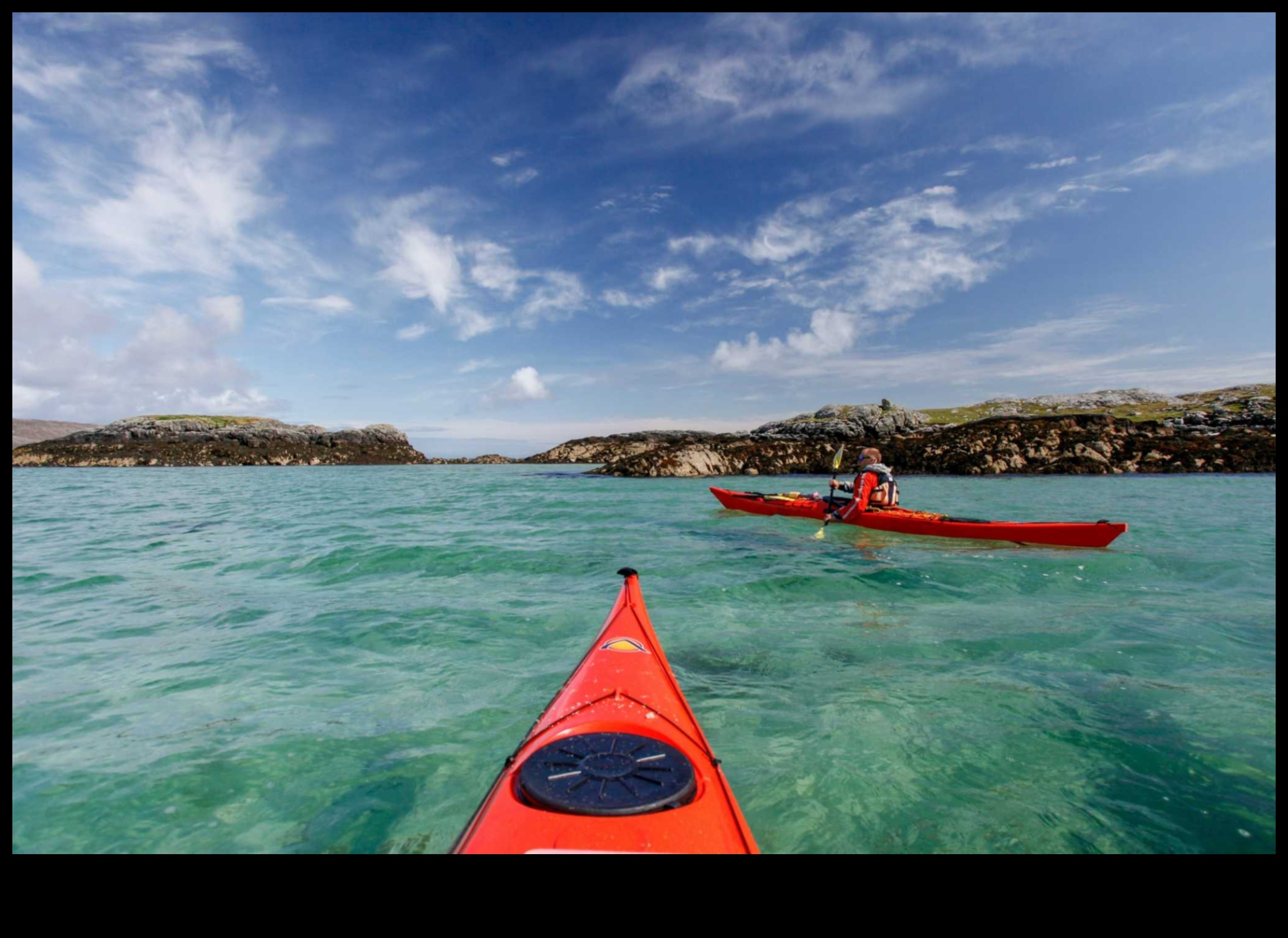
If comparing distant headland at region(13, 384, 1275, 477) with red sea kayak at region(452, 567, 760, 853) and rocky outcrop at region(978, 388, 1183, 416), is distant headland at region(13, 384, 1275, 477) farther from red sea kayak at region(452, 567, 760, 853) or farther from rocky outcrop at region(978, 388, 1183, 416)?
red sea kayak at region(452, 567, 760, 853)

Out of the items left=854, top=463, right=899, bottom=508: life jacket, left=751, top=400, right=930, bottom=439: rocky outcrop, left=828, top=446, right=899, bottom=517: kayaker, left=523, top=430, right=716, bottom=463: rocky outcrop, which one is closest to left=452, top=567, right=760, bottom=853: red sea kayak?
left=828, top=446, right=899, bottom=517: kayaker

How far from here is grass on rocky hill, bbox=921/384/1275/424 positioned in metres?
71.8

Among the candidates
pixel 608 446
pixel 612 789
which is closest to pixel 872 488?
pixel 612 789

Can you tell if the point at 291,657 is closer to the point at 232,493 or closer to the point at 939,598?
the point at 939,598

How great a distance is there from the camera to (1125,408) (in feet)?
301

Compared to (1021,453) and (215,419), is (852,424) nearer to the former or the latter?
(1021,453)

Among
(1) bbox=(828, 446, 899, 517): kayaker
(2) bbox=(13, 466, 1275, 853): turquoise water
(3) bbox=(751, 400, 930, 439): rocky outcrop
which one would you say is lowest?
(2) bbox=(13, 466, 1275, 853): turquoise water

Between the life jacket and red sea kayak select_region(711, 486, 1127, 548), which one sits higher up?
the life jacket

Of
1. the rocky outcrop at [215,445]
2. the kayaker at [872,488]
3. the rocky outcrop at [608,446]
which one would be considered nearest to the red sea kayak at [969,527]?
the kayaker at [872,488]

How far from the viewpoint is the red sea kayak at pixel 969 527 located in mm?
14500

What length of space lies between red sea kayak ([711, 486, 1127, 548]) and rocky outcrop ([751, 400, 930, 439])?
43788mm

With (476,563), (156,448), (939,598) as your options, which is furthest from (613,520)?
(156,448)

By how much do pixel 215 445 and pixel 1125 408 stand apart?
514 feet
